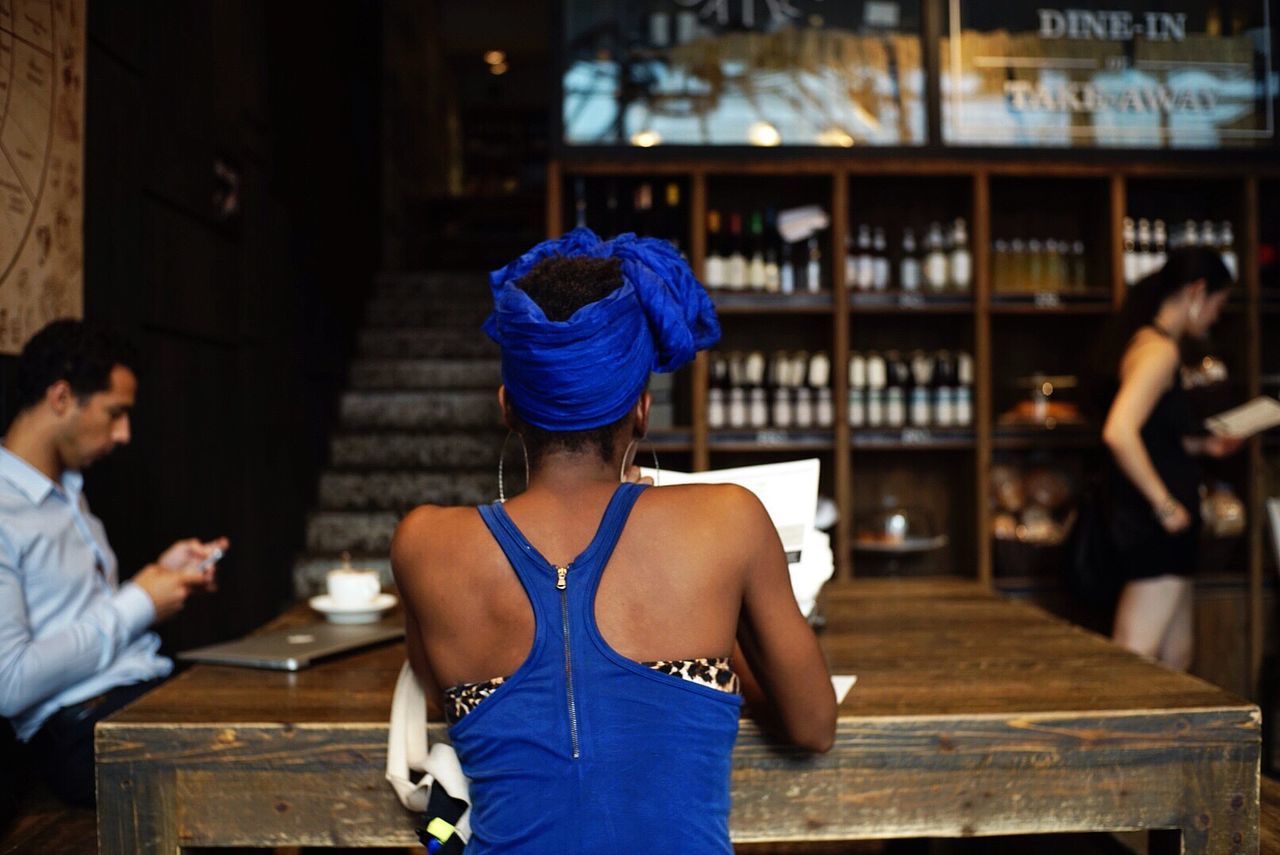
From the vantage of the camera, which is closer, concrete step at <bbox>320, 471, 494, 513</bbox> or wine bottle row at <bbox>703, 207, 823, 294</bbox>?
wine bottle row at <bbox>703, 207, 823, 294</bbox>

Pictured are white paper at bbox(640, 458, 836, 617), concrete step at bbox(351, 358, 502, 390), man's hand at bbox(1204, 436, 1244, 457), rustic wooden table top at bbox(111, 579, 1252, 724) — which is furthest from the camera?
concrete step at bbox(351, 358, 502, 390)

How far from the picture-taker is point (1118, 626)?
3432 mm

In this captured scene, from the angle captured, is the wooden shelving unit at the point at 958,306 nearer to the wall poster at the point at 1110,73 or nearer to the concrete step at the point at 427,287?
the wall poster at the point at 1110,73

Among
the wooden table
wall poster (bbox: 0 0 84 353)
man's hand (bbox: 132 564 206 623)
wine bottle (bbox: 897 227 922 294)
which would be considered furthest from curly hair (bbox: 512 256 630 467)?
wine bottle (bbox: 897 227 922 294)

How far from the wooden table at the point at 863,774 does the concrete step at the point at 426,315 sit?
508 cm

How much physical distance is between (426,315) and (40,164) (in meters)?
3.98

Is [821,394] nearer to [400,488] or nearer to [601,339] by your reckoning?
[400,488]

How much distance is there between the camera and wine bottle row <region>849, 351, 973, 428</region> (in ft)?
13.8

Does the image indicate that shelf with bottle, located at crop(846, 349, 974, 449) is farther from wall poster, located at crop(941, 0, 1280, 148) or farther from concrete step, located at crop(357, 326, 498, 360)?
concrete step, located at crop(357, 326, 498, 360)

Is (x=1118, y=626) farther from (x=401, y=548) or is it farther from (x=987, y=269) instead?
(x=401, y=548)

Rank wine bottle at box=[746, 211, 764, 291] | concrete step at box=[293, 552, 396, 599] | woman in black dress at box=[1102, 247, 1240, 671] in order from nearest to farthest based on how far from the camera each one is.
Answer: woman in black dress at box=[1102, 247, 1240, 671] < wine bottle at box=[746, 211, 764, 291] < concrete step at box=[293, 552, 396, 599]

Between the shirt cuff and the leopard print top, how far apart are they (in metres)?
1.06

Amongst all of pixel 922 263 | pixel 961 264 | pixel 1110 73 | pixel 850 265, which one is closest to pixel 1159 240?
pixel 1110 73

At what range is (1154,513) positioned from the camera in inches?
131
